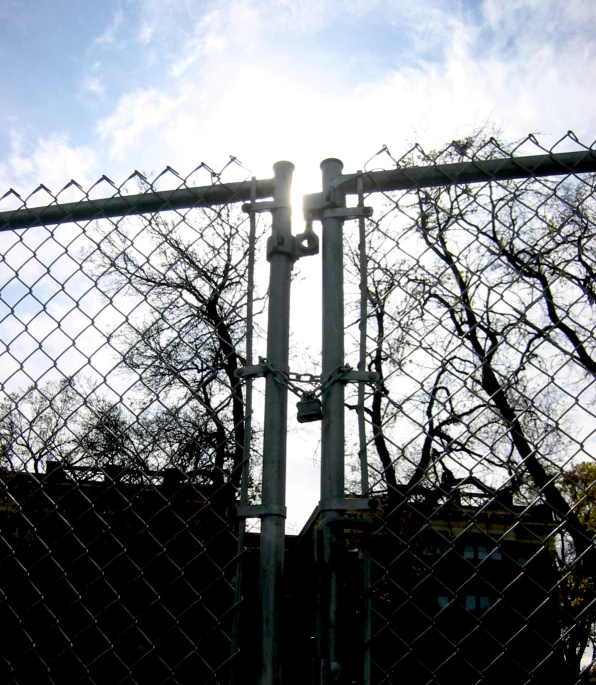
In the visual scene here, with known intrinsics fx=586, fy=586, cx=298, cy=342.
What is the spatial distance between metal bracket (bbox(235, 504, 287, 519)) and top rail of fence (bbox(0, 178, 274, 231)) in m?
0.83

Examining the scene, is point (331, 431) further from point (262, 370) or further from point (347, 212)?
point (347, 212)

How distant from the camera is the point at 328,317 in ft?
4.65

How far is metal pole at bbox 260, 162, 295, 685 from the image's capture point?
123cm

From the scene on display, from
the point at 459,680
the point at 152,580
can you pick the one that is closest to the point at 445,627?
the point at 459,680

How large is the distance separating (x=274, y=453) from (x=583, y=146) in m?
1.16

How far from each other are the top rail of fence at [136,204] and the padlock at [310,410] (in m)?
0.62

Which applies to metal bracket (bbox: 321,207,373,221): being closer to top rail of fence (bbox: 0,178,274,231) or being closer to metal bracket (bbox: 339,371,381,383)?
top rail of fence (bbox: 0,178,274,231)

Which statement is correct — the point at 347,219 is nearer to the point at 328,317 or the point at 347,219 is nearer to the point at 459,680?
the point at 328,317

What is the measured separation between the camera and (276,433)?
4.41ft

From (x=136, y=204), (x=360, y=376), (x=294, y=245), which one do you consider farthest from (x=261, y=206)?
(x=360, y=376)

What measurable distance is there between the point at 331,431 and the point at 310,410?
66 millimetres

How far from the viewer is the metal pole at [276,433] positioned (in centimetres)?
123

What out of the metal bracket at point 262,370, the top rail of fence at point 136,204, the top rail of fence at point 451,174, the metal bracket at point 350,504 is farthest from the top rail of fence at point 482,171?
the metal bracket at point 350,504

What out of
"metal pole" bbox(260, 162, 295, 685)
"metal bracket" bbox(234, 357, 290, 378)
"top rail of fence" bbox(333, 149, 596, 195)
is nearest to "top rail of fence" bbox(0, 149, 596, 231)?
"top rail of fence" bbox(333, 149, 596, 195)
